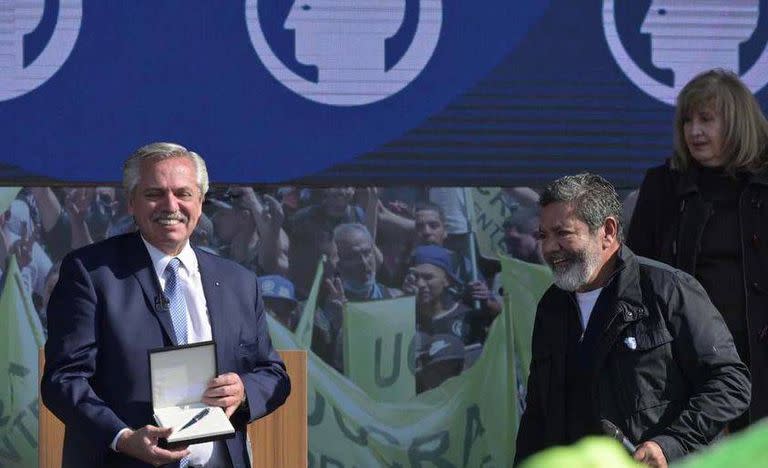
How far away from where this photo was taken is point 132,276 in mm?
2908

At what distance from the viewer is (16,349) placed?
4.03m

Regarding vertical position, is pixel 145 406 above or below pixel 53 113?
below

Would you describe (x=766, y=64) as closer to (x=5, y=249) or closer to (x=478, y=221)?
(x=478, y=221)

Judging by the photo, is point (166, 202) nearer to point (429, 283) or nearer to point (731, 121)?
point (429, 283)

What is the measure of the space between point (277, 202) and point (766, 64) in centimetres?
171

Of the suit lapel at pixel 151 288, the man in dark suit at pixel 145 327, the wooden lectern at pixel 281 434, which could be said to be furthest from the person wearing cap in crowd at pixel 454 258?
the suit lapel at pixel 151 288

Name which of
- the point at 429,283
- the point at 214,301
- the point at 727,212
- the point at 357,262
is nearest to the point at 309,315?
the point at 357,262

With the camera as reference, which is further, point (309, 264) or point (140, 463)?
point (309, 264)

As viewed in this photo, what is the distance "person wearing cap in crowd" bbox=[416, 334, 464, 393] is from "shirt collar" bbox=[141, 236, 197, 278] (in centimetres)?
129

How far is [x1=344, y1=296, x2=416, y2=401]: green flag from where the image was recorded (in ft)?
13.5

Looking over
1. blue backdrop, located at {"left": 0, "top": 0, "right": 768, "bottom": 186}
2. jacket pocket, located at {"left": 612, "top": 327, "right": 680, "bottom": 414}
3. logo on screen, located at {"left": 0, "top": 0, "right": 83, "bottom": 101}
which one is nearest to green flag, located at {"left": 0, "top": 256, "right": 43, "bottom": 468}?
blue backdrop, located at {"left": 0, "top": 0, "right": 768, "bottom": 186}

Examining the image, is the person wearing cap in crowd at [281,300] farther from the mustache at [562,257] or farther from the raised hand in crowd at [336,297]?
the mustache at [562,257]

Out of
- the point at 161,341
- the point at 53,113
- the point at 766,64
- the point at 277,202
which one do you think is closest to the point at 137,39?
the point at 53,113

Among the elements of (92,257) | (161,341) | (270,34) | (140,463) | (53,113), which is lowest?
(140,463)
